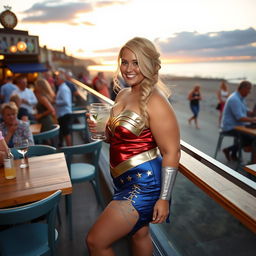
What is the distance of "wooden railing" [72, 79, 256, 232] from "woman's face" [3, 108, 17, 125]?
2078 millimetres

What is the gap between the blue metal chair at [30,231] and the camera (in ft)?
4.17

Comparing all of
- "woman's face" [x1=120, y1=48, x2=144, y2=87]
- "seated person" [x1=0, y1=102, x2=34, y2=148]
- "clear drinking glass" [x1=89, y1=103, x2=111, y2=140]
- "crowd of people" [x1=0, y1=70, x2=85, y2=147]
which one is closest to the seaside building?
"crowd of people" [x1=0, y1=70, x2=85, y2=147]

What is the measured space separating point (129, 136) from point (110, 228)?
1.50ft

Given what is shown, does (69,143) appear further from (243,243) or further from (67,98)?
(243,243)

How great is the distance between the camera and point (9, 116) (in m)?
2.75

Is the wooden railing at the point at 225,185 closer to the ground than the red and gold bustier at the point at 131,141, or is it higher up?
closer to the ground

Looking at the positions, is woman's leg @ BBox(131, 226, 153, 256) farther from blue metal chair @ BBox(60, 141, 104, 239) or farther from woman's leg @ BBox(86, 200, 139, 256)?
blue metal chair @ BBox(60, 141, 104, 239)

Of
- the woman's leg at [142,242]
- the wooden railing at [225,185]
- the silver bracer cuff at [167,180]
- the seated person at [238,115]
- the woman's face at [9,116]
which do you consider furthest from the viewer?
the seated person at [238,115]

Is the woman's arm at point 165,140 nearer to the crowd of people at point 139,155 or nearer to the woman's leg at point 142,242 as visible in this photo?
the crowd of people at point 139,155

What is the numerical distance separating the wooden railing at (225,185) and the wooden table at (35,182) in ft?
2.95

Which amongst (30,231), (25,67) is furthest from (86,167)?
(25,67)

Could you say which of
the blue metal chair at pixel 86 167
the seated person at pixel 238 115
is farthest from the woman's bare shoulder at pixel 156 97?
the seated person at pixel 238 115

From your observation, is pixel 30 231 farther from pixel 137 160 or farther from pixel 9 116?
pixel 9 116

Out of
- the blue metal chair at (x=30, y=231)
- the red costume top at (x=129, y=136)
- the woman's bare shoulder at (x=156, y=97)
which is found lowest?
the blue metal chair at (x=30, y=231)
